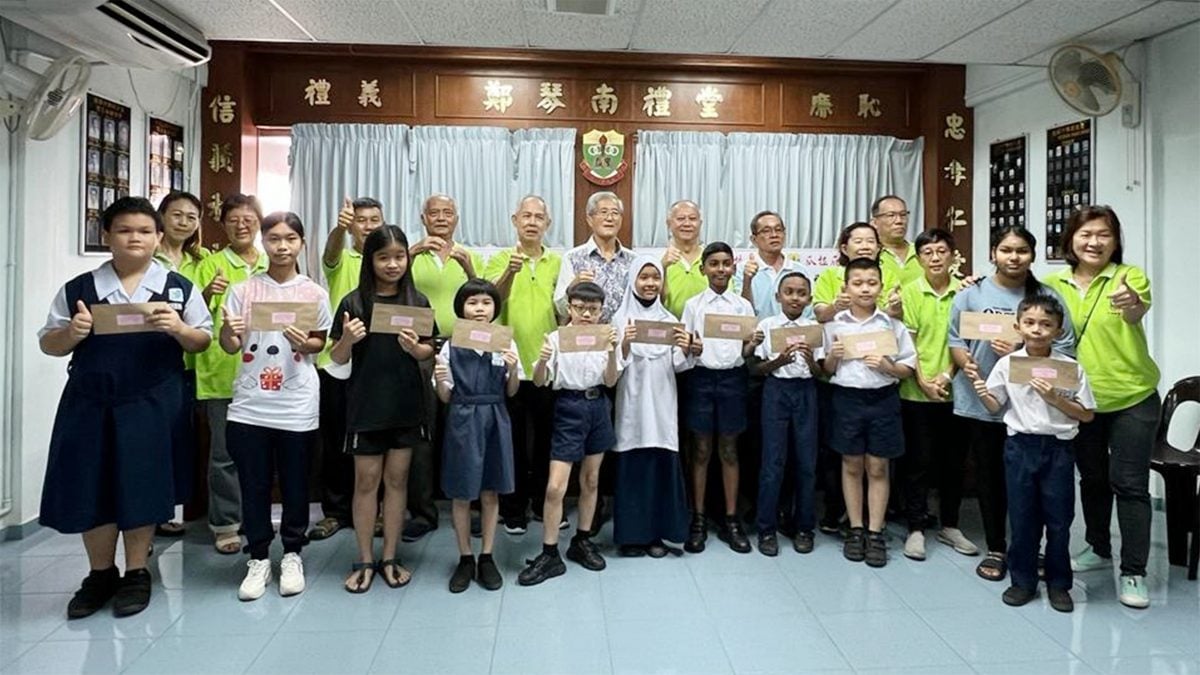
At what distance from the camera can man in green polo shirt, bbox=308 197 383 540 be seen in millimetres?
3262

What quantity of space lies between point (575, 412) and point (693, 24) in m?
2.04

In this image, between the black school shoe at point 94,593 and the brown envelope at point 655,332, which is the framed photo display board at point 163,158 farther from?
the brown envelope at point 655,332

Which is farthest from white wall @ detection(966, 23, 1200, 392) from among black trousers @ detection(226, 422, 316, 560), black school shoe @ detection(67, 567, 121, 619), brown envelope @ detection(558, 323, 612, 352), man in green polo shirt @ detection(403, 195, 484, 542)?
black school shoe @ detection(67, 567, 121, 619)

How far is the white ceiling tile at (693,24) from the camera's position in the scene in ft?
11.1

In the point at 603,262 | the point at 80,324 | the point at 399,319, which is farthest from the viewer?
the point at 603,262

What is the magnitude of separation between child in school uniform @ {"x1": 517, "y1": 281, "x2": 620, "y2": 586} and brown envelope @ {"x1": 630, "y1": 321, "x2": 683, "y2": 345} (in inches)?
4.5

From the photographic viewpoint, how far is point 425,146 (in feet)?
17.0

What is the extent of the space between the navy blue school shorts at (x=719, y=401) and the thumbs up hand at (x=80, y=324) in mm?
2191

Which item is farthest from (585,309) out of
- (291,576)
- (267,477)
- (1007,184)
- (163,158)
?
(1007,184)

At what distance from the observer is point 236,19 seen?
3486 mm

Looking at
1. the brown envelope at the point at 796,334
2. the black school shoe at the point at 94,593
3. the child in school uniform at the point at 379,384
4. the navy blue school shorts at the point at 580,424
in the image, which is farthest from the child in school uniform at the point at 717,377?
the black school shoe at the point at 94,593

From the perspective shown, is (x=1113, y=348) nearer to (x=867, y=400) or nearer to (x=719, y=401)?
(x=867, y=400)

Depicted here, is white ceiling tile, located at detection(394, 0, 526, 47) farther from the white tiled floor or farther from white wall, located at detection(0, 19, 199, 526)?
the white tiled floor

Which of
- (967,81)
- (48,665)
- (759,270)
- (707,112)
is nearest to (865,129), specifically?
(967,81)
